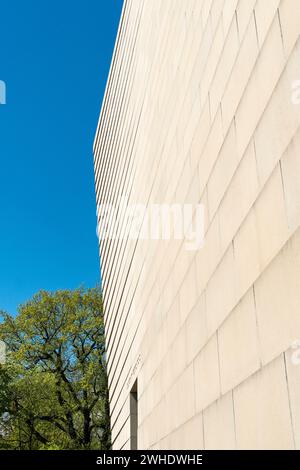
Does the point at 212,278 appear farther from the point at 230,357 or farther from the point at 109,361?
the point at 109,361

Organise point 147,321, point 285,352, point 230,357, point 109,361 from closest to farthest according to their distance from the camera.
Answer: point 285,352 → point 230,357 → point 147,321 → point 109,361

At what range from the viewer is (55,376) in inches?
1230

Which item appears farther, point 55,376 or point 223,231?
point 55,376

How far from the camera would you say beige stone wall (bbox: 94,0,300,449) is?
3.47 m

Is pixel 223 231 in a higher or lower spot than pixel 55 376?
lower

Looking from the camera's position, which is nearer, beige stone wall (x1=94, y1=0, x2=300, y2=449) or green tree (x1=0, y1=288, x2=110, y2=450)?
beige stone wall (x1=94, y1=0, x2=300, y2=449)

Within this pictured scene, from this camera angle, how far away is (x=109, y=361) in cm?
1750

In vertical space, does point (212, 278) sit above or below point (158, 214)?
below

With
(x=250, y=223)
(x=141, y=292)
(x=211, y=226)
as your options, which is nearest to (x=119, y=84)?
(x=141, y=292)

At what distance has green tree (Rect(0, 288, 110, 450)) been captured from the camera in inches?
1149

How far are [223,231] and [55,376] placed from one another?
92.8 feet

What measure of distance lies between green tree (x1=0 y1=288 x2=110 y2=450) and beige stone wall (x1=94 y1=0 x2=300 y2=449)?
20.5 meters

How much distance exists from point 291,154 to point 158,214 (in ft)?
17.6

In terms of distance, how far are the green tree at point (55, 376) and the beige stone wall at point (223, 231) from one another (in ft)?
67.3
